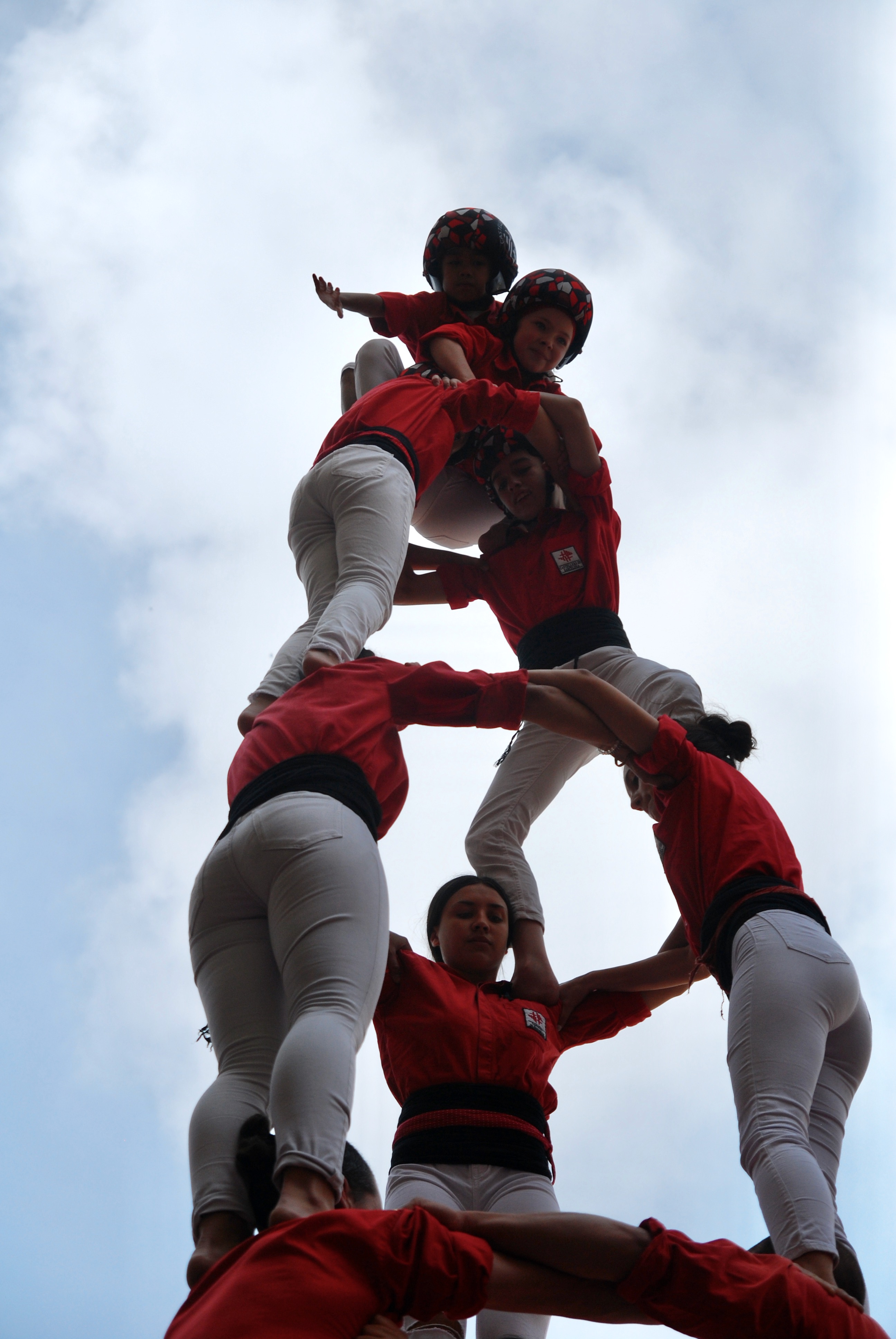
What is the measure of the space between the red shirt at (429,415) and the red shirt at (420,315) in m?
0.81

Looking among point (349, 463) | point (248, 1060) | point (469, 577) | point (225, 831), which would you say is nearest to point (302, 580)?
point (349, 463)

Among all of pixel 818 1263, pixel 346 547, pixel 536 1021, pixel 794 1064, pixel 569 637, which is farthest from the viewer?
pixel 569 637

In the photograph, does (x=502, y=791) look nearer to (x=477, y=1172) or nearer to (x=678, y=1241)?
(x=477, y=1172)

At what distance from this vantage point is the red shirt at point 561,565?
3.80m

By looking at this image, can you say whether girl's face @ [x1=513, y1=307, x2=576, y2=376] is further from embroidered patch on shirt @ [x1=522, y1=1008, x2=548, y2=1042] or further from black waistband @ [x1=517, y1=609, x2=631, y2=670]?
embroidered patch on shirt @ [x1=522, y1=1008, x2=548, y2=1042]

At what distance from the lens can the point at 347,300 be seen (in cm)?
466

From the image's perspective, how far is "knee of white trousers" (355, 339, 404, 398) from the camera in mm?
4551

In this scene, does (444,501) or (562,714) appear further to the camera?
(444,501)

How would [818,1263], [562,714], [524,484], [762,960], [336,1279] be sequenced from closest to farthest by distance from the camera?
1. [336,1279]
2. [818,1263]
3. [762,960]
4. [562,714]
5. [524,484]

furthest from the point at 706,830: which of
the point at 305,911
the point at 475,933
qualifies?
the point at 305,911

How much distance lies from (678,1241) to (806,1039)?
0.56 metres

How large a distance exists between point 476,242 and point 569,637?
1709mm

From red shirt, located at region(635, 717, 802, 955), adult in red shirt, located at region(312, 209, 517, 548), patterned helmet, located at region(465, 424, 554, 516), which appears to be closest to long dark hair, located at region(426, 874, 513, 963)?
red shirt, located at region(635, 717, 802, 955)

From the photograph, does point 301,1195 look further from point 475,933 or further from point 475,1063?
point 475,933
